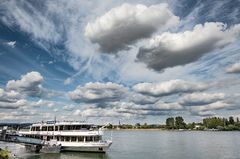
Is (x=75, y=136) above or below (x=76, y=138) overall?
above

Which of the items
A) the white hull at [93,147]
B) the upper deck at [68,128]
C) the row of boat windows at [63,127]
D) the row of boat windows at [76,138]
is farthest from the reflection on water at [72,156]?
the row of boat windows at [63,127]

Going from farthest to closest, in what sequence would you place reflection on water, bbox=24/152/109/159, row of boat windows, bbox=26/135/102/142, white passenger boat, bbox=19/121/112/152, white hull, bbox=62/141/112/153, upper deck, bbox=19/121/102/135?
upper deck, bbox=19/121/102/135 < row of boat windows, bbox=26/135/102/142 < white passenger boat, bbox=19/121/112/152 < white hull, bbox=62/141/112/153 < reflection on water, bbox=24/152/109/159

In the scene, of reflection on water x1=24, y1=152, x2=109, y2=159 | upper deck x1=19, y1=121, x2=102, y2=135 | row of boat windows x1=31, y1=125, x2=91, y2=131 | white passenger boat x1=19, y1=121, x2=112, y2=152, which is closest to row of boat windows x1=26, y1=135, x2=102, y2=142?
white passenger boat x1=19, y1=121, x2=112, y2=152

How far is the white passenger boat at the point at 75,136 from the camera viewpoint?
5069 cm

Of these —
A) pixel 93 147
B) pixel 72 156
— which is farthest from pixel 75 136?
pixel 72 156

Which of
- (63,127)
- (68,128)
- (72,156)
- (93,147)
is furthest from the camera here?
(63,127)

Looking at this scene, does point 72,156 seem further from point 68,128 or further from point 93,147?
point 68,128

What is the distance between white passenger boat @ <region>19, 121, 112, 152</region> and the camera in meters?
50.7

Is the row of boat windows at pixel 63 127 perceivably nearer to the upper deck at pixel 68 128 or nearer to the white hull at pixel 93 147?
the upper deck at pixel 68 128

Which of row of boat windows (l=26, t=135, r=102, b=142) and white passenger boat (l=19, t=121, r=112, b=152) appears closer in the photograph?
white passenger boat (l=19, t=121, r=112, b=152)

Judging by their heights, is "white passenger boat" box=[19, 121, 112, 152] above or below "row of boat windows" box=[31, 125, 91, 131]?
below

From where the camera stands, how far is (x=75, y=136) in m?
53.0

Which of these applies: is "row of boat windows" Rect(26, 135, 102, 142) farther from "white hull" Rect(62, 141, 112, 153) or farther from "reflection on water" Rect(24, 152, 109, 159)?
"reflection on water" Rect(24, 152, 109, 159)

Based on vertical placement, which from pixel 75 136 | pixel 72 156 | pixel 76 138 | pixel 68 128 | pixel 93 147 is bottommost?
pixel 72 156
